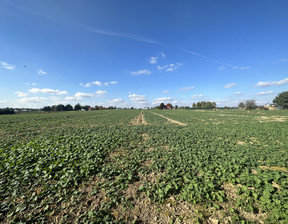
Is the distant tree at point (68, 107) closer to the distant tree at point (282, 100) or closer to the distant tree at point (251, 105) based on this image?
the distant tree at point (251, 105)

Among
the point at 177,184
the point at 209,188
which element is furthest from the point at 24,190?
the point at 209,188

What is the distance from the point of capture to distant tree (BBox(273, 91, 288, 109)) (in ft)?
309

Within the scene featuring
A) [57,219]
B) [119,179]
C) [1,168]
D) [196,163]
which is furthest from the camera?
[196,163]

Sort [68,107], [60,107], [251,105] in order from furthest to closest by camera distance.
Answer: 1. [68,107]
2. [60,107]
3. [251,105]

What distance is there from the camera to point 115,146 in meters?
9.63

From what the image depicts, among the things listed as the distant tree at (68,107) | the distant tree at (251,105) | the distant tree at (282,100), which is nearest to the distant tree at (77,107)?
the distant tree at (68,107)

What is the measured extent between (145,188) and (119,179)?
4.31 feet

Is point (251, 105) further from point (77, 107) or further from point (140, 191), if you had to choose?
point (77, 107)

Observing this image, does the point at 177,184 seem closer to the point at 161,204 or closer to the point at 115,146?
the point at 161,204

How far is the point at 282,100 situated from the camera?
3836 inches

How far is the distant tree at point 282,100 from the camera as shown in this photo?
9411cm

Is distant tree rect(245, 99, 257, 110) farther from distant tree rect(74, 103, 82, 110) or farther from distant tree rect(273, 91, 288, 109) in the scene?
distant tree rect(74, 103, 82, 110)

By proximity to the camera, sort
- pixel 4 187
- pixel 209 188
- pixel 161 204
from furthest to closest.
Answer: pixel 4 187 < pixel 209 188 < pixel 161 204

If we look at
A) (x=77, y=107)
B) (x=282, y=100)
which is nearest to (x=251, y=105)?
(x=282, y=100)
